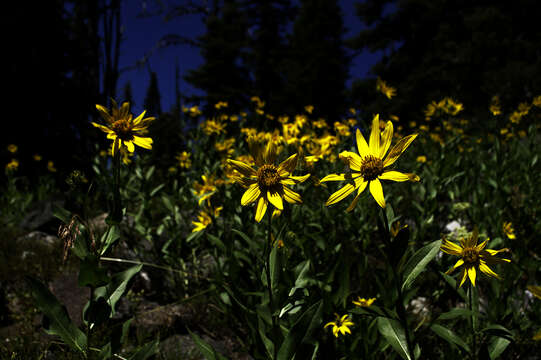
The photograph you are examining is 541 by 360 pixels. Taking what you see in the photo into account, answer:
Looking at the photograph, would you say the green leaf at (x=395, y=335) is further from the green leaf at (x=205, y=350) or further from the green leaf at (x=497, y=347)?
the green leaf at (x=205, y=350)

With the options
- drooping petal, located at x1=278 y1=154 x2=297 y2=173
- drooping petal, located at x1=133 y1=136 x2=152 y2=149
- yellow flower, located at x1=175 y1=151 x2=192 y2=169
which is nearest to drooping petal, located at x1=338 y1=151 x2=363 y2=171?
drooping petal, located at x1=278 y1=154 x2=297 y2=173

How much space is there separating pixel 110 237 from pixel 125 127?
484mm

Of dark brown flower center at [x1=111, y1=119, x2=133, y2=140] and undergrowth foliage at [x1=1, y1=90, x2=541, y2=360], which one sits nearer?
undergrowth foliage at [x1=1, y1=90, x2=541, y2=360]

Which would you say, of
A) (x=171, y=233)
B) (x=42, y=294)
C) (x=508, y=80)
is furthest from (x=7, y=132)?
(x=508, y=80)

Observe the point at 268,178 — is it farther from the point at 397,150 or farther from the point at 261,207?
the point at 397,150

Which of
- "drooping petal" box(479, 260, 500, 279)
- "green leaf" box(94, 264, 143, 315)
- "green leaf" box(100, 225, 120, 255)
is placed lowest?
"green leaf" box(94, 264, 143, 315)

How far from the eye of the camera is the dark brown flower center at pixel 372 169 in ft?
3.76

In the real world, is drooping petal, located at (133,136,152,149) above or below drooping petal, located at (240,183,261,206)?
above

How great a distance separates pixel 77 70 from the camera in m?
9.62

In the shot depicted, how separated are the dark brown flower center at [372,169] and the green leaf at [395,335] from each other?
1.97 ft

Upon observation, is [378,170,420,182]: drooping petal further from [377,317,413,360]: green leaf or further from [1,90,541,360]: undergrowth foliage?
[377,317,413,360]: green leaf

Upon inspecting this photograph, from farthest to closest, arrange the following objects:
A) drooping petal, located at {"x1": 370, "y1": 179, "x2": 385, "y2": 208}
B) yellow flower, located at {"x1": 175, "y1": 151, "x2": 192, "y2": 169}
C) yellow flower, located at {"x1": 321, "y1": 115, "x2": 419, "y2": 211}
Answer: yellow flower, located at {"x1": 175, "y1": 151, "x2": 192, "y2": 169}
yellow flower, located at {"x1": 321, "y1": 115, "x2": 419, "y2": 211}
drooping petal, located at {"x1": 370, "y1": 179, "x2": 385, "y2": 208}

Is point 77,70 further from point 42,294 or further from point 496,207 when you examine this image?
point 496,207

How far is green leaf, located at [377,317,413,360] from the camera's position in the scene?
1.21 metres
